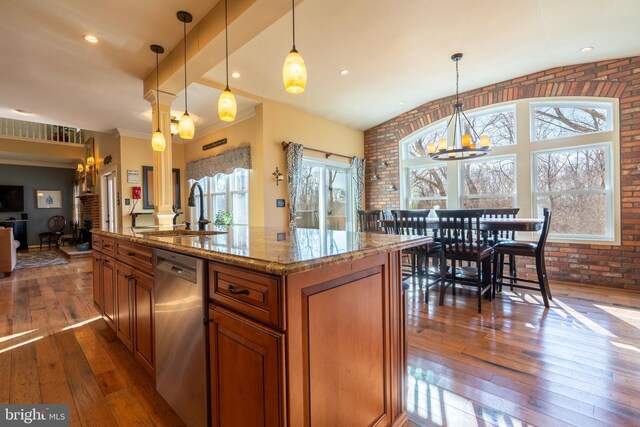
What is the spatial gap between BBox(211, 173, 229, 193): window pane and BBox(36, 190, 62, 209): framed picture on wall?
7.07m

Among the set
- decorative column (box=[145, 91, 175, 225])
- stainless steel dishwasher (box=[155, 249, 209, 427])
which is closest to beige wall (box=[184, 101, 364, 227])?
decorative column (box=[145, 91, 175, 225])

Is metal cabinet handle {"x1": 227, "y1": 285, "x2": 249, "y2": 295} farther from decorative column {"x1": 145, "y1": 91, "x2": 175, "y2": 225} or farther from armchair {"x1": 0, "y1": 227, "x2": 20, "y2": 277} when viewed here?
armchair {"x1": 0, "y1": 227, "x2": 20, "y2": 277}

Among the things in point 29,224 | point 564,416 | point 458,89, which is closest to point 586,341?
point 564,416

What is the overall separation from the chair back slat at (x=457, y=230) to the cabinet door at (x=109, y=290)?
300 cm

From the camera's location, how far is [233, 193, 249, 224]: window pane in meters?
4.94

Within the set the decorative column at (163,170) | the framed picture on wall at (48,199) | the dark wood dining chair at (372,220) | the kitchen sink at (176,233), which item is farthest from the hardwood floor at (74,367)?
the framed picture on wall at (48,199)

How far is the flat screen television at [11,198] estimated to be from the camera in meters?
8.28

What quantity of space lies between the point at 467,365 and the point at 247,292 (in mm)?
1716

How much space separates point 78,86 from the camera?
12.3 feet

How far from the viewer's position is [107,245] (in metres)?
2.41

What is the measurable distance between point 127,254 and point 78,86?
3157mm

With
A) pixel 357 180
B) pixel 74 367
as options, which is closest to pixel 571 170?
pixel 357 180

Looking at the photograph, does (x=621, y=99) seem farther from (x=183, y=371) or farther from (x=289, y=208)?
(x=183, y=371)

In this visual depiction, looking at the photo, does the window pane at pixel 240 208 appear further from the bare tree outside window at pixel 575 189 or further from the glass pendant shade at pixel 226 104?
the bare tree outside window at pixel 575 189
